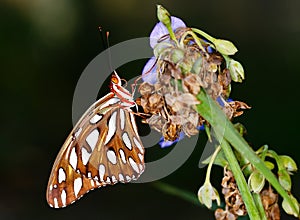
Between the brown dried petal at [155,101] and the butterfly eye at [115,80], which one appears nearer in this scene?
the brown dried petal at [155,101]

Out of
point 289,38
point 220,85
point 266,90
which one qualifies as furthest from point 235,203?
point 289,38

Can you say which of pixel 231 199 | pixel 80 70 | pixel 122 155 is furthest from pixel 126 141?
pixel 80 70

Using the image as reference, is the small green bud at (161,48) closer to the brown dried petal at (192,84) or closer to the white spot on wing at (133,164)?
the brown dried petal at (192,84)

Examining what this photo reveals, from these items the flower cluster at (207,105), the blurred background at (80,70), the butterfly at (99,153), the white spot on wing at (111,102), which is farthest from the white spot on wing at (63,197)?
the blurred background at (80,70)

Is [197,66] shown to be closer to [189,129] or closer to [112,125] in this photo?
[189,129]

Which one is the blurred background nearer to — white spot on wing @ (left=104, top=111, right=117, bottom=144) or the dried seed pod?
white spot on wing @ (left=104, top=111, right=117, bottom=144)

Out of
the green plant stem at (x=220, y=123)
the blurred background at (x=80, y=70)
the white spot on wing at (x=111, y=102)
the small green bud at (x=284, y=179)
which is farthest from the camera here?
the blurred background at (x=80, y=70)

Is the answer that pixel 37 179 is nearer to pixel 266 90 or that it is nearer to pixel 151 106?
pixel 266 90
